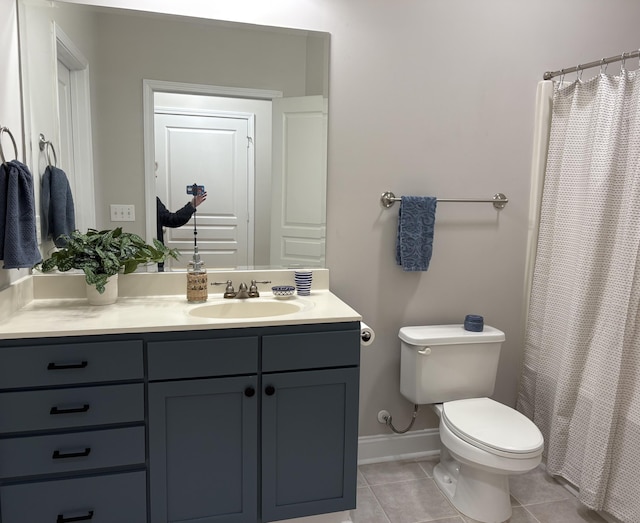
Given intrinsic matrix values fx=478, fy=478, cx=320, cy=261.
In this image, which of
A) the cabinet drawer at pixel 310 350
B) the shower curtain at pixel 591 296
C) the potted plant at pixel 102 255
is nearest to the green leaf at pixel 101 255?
the potted plant at pixel 102 255

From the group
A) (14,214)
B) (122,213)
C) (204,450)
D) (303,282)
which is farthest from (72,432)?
(303,282)

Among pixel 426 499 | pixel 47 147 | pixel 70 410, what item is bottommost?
pixel 426 499

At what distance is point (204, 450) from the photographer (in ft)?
5.48

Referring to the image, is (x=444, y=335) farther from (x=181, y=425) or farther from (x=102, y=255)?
(x=102, y=255)

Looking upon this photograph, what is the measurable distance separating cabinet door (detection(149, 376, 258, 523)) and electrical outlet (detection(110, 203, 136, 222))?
782 mm

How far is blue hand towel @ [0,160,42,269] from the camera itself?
1598 millimetres

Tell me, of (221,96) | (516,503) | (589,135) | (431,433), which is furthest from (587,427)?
(221,96)

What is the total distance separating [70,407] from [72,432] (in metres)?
0.08

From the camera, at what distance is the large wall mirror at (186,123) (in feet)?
6.32

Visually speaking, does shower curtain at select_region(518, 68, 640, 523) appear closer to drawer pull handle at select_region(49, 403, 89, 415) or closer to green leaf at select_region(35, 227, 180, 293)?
green leaf at select_region(35, 227, 180, 293)

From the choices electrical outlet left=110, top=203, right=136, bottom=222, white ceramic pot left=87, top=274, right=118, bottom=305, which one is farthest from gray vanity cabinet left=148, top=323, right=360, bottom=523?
electrical outlet left=110, top=203, right=136, bottom=222

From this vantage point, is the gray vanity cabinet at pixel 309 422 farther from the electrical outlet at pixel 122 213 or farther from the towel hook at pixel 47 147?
the towel hook at pixel 47 147

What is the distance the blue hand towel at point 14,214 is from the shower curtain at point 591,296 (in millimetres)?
2207

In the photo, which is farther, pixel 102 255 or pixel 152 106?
pixel 152 106
